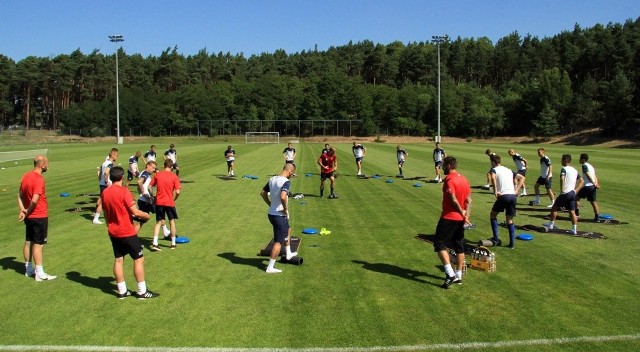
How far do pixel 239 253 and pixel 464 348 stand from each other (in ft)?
21.0

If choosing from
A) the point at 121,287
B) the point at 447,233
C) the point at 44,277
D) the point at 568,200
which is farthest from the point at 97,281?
the point at 568,200

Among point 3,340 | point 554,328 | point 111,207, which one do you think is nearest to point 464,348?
point 554,328

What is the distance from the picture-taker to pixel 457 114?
10562 centimetres

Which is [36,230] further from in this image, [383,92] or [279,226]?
[383,92]

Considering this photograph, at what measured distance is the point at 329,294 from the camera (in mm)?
8969

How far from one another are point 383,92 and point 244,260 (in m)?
109

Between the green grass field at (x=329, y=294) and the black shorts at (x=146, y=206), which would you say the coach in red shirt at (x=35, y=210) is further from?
the black shorts at (x=146, y=206)

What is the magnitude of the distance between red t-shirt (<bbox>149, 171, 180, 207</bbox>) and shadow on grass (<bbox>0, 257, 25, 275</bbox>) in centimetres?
312

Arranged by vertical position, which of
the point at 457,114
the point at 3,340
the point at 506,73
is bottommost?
the point at 3,340

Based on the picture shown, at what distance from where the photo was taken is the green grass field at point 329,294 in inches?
283

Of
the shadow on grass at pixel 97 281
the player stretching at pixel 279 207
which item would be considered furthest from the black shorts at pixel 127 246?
the player stretching at pixel 279 207

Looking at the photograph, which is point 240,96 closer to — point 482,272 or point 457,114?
point 457,114

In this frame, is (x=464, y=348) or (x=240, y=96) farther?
(x=240, y=96)

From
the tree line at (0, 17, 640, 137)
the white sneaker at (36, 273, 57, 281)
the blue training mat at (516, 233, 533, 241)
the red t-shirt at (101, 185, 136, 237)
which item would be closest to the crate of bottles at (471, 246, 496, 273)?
the blue training mat at (516, 233, 533, 241)
